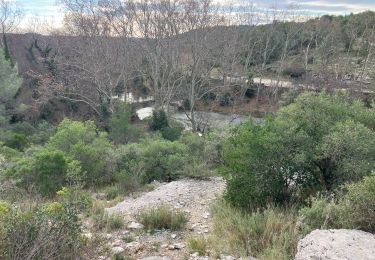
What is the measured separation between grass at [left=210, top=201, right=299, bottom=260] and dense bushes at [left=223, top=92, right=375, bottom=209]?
797 mm

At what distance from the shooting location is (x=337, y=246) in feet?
13.6

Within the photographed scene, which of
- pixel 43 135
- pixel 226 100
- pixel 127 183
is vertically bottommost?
pixel 43 135

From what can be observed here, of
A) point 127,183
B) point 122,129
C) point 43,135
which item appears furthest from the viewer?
point 43,135

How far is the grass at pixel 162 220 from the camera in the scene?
21.5 feet

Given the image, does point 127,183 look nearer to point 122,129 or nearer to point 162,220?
point 162,220

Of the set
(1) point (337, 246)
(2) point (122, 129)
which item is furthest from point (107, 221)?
(2) point (122, 129)

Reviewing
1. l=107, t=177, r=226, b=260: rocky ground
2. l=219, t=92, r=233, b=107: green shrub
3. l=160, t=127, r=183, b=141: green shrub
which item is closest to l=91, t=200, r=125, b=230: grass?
l=107, t=177, r=226, b=260: rocky ground

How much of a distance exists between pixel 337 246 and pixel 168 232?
9.98 ft

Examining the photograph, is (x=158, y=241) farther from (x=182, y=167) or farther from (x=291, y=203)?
(x=182, y=167)

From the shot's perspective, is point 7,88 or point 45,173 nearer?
point 45,173

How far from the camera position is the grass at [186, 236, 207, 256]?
5.32 metres

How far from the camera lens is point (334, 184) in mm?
7055

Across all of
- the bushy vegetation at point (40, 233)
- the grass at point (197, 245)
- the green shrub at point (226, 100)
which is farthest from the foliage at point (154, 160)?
the green shrub at point (226, 100)

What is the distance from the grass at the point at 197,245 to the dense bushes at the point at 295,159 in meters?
1.86
